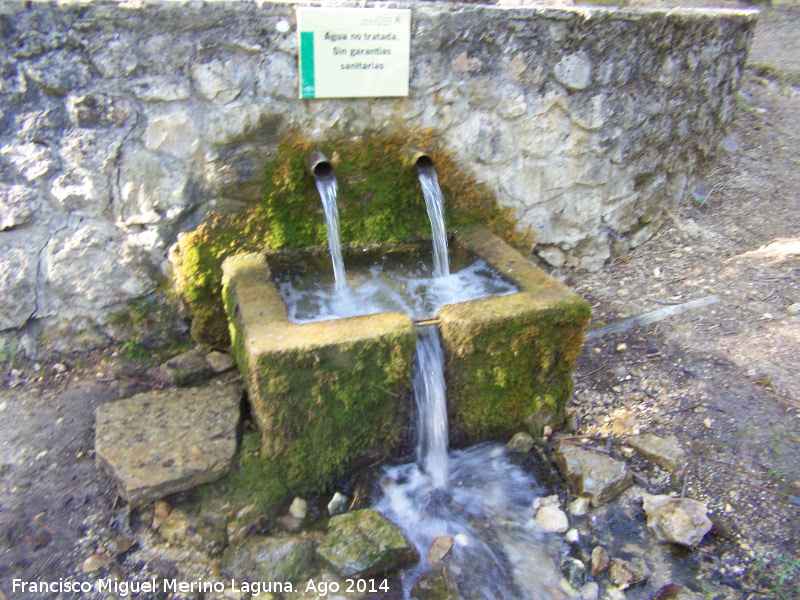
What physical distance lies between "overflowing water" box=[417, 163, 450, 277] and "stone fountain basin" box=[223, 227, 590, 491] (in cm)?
42

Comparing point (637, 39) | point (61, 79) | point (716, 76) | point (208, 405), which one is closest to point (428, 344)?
point (208, 405)

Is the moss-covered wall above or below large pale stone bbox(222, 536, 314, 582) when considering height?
above

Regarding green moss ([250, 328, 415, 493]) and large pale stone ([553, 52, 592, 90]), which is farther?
large pale stone ([553, 52, 592, 90])

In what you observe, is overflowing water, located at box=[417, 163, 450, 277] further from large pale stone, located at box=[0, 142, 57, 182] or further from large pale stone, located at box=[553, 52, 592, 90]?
large pale stone, located at box=[0, 142, 57, 182]

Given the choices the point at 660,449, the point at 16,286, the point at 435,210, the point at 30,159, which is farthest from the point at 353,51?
the point at 660,449

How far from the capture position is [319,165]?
2732 mm

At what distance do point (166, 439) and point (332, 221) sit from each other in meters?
1.23

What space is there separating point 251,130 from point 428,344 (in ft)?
4.27

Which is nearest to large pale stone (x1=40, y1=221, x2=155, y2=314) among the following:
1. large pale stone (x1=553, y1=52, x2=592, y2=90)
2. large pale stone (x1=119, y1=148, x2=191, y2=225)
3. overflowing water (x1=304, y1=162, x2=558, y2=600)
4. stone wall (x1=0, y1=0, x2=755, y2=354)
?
stone wall (x1=0, y1=0, x2=755, y2=354)

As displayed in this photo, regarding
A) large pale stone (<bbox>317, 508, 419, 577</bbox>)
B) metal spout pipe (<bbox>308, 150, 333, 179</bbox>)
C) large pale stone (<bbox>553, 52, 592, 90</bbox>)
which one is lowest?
large pale stone (<bbox>317, 508, 419, 577</bbox>)

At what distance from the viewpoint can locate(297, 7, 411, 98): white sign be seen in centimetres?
254

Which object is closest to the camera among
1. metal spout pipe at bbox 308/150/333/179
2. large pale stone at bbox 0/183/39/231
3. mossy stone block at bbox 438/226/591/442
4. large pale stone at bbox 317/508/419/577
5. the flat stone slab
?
large pale stone at bbox 317/508/419/577

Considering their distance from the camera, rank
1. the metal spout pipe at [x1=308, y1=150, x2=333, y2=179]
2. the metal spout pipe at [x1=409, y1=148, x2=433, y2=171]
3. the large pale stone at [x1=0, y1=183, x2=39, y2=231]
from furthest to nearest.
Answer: the metal spout pipe at [x1=409, y1=148, x2=433, y2=171]
the metal spout pipe at [x1=308, y1=150, x2=333, y2=179]
the large pale stone at [x1=0, y1=183, x2=39, y2=231]

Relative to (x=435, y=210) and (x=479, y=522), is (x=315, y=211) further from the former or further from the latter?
(x=479, y=522)
